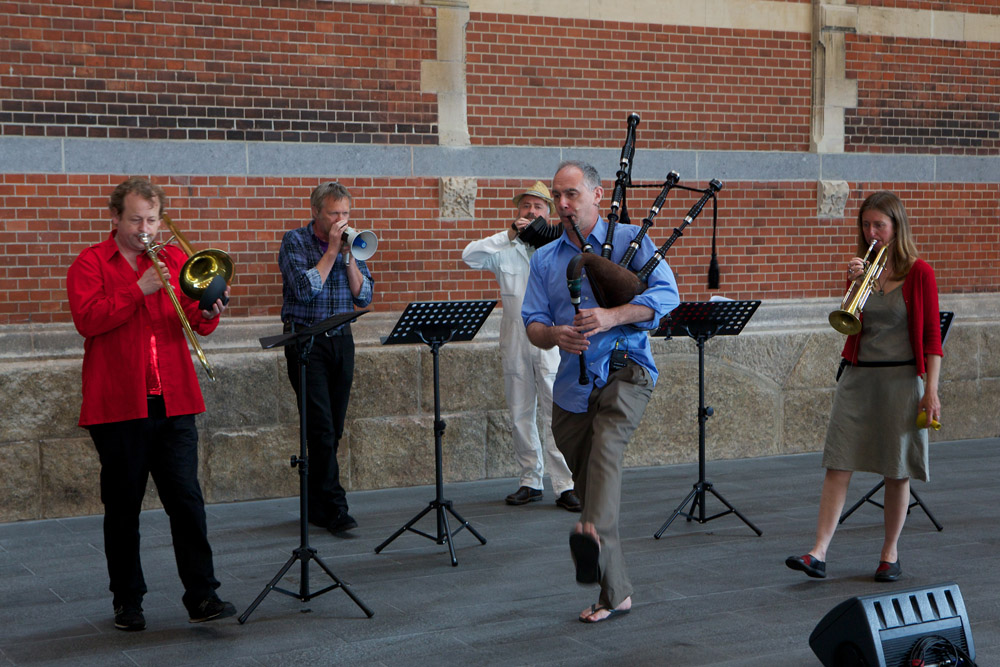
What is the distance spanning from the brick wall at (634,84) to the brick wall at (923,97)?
550 millimetres

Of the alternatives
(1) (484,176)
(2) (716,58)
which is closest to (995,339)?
(2) (716,58)

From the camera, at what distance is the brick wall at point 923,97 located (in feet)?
32.7

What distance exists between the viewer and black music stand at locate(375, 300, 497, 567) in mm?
6178

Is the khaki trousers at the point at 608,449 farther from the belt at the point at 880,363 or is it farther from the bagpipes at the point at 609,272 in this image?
the belt at the point at 880,363

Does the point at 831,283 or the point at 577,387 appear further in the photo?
the point at 831,283

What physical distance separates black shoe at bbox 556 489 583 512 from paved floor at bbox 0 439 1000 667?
0.12 m

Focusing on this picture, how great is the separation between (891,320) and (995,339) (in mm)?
5233

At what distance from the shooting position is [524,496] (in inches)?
302

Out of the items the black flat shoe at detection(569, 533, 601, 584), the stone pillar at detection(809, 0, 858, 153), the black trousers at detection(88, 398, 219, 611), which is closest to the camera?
the black flat shoe at detection(569, 533, 601, 584)

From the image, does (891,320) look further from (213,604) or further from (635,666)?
(213,604)

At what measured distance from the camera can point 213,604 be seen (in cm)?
520

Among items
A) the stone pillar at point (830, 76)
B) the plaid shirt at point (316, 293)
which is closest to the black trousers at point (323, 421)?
the plaid shirt at point (316, 293)

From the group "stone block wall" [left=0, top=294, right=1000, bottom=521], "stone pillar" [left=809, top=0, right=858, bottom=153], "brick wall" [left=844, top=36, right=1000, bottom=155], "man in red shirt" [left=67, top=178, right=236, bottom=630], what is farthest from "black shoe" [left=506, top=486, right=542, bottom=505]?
"brick wall" [left=844, top=36, right=1000, bottom=155]

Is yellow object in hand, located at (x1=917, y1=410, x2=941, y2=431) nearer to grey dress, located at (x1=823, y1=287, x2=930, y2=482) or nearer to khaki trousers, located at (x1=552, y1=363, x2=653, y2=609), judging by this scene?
grey dress, located at (x1=823, y1=287, x2=930, y2=482)
